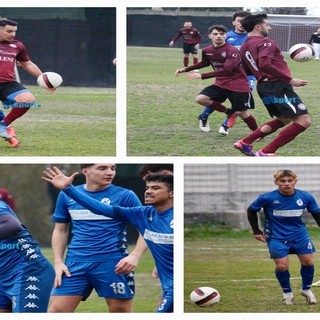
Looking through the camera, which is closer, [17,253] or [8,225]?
[8,225]

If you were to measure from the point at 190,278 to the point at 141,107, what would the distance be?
2.57m

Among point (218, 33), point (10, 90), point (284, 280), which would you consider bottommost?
point (284, 280)

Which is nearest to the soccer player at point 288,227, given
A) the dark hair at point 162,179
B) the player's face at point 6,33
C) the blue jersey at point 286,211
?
the blue jersey at point 286,211

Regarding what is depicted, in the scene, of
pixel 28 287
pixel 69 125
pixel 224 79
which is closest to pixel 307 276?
pixel 224 79

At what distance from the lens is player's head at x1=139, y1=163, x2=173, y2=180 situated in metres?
7.02

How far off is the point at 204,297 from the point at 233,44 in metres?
2.39

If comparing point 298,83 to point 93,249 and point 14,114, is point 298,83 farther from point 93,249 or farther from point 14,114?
point 14,114

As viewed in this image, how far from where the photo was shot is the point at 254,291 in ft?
24.4

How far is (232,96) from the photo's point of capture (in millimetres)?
8445

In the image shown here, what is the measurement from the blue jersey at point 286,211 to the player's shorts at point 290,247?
0.03 metres

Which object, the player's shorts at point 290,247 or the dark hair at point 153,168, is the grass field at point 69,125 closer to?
the dark hair at point 153,168

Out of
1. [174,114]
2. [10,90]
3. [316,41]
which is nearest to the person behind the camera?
[10,90]

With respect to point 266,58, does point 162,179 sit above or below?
below

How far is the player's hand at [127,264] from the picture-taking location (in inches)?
259
